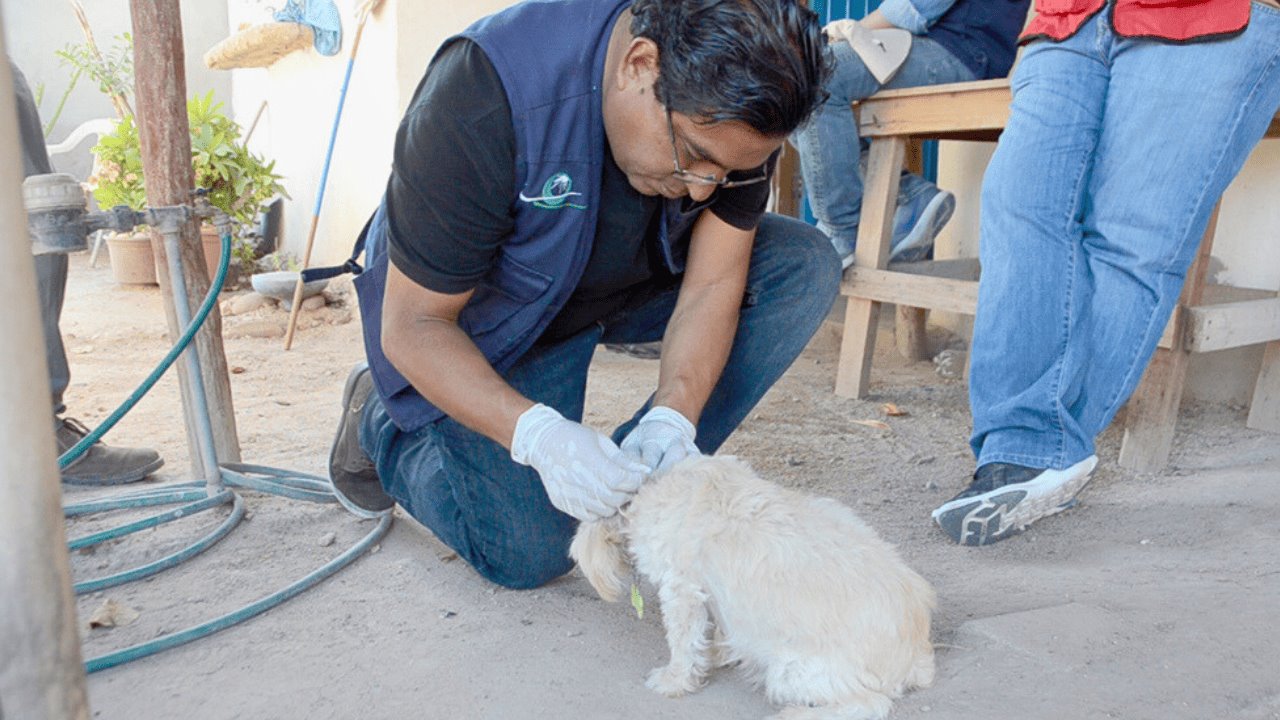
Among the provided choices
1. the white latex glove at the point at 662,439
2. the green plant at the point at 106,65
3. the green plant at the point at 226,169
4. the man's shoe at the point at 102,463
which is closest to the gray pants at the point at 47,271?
the man's shoe at the point at 102,463

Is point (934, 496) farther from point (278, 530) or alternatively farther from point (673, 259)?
point (278, 530)

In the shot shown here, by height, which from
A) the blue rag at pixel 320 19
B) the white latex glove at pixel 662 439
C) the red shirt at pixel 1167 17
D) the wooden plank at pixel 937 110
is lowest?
the white latex glove at pixel 662 439

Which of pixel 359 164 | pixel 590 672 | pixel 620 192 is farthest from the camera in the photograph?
pixel 359 164

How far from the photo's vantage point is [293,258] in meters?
8.73

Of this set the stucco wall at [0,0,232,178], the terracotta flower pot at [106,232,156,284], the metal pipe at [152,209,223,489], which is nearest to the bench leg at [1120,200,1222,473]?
the metal pipe at [152,209,223,489]

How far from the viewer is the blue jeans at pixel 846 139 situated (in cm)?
352

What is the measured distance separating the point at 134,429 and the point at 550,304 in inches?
104

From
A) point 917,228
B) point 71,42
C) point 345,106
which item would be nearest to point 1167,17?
point 917,228

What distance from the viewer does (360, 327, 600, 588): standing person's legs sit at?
2117 millimetres

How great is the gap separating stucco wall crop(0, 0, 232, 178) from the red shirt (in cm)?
1133

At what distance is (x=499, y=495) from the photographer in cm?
214

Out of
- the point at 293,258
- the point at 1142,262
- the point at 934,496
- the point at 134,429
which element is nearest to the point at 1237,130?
the point at 1142,262

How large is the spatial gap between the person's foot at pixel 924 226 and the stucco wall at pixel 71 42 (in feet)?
33.6

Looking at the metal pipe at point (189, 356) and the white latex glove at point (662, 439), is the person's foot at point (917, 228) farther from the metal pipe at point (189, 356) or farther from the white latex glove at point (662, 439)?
the metal pipe at point (189, 356)
